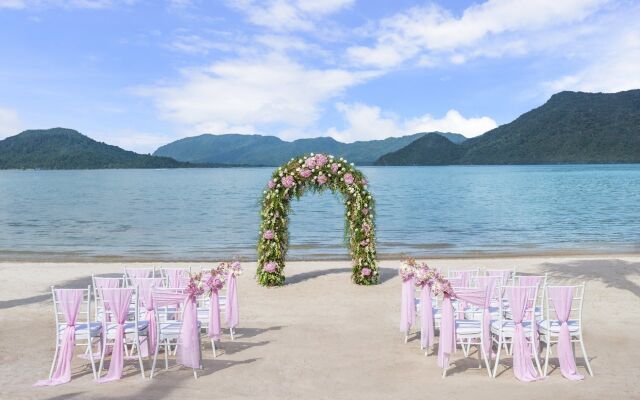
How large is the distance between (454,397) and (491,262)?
14.9m

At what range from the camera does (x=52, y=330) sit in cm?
1211

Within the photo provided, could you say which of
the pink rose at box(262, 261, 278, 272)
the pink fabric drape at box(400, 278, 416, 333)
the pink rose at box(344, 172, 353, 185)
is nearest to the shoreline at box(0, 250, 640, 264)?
the pink rose at box(262, 261, 278, 272)

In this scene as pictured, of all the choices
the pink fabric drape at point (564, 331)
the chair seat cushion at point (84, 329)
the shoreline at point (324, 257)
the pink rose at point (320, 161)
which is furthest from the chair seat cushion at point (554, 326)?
the shoreline at point (324, 257)

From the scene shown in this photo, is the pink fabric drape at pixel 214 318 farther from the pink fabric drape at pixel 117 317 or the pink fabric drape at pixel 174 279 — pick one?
the pink fabric drape at pixel 117 317

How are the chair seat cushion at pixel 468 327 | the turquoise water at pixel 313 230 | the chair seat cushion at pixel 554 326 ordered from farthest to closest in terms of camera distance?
the turquoise water at pixel 313 230, the chair seat cushion at pixel 468 327, the chair seat cushion at pixel 554 326

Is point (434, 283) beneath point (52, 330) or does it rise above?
above

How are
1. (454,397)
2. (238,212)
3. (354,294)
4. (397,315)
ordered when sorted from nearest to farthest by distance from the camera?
1. (454,397)
2. (397,315)
3. (354,294)
4. (238,212)

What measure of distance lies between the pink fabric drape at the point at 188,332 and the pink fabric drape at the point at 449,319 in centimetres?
366

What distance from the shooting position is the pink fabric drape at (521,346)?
8719mm

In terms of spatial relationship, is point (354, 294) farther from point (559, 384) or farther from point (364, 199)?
point (559, 384)

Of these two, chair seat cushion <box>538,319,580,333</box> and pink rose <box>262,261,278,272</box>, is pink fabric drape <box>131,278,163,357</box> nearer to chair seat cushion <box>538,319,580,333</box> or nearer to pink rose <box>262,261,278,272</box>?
chair seat cushion <box>538,319,580,333</box>

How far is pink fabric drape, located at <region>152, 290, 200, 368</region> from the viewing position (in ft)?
29.3

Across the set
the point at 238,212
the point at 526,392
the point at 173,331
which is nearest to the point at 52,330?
the point at 173,331

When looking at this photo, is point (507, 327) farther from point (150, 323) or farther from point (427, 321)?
point (150, 323)
